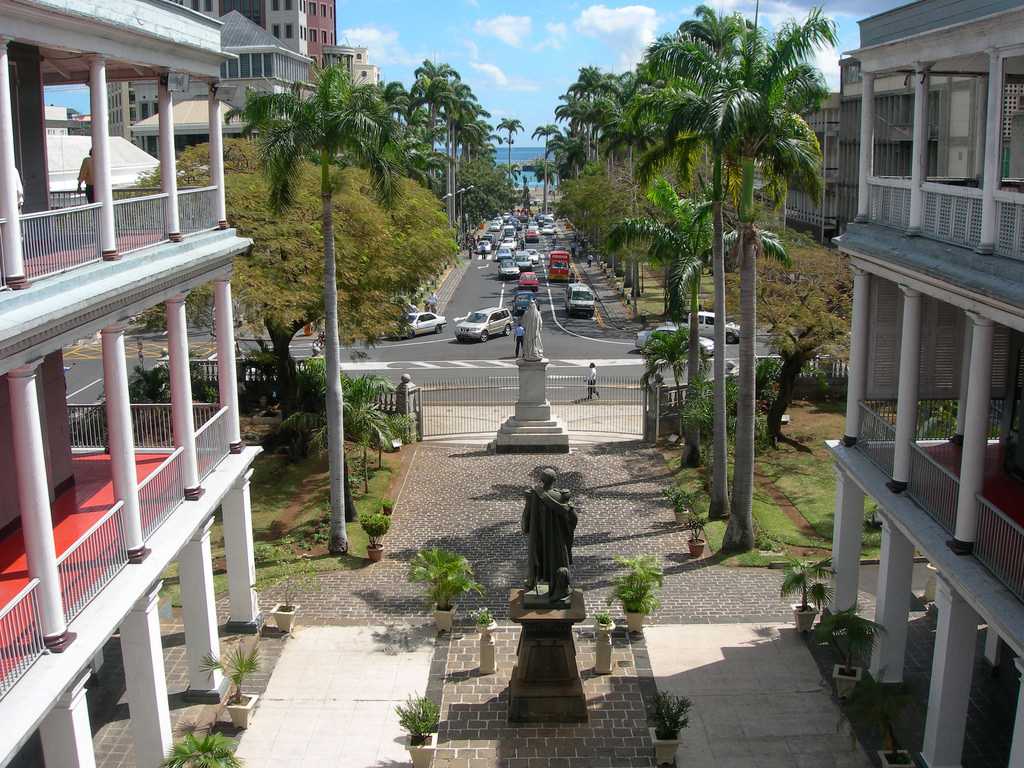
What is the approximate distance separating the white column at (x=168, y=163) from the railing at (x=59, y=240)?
1942 millimetres

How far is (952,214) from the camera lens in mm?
13086

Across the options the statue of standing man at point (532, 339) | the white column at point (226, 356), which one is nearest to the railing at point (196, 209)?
the white column at point (226, 356)

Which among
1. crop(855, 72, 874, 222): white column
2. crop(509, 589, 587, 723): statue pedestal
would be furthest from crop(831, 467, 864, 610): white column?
crop(509, 589, 587, 723): statue pedestal

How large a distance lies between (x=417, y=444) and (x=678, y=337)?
7755mm

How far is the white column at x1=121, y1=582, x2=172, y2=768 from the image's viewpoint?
12.9m

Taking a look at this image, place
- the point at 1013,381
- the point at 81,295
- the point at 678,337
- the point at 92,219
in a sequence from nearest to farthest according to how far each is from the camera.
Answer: the point at 81,295 < the point at 92,219 < the point at 1013,381 < the point at 678,337

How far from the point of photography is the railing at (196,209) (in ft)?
50.3

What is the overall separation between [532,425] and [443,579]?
461 inches

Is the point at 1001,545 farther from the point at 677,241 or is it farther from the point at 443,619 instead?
the point at 677,241

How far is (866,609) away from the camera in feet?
60.2

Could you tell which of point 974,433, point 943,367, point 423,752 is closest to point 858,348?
point 943,367

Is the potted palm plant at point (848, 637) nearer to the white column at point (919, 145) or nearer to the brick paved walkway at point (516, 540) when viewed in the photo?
the brick paved walkway at point (516, 540)

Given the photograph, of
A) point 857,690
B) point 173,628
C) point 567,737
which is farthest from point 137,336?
point 857,690

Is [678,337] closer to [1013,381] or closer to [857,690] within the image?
[1013,381]
